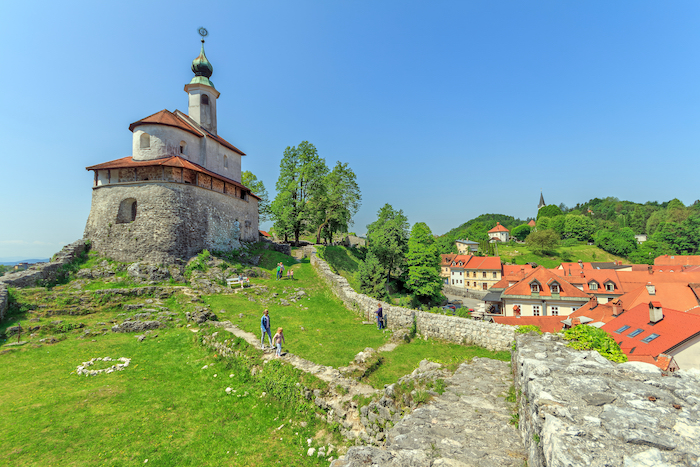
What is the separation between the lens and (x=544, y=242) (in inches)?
3780

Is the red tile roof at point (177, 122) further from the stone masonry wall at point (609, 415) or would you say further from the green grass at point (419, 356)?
the stone masonry wall at point (609, 415)

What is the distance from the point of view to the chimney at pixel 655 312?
1586 cm

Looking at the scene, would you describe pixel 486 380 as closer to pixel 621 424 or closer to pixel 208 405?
pixel 621 424

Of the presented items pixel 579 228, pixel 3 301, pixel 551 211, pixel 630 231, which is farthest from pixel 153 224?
pixel 551 211

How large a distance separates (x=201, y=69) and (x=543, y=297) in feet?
149

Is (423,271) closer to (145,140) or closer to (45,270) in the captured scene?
(145,140)

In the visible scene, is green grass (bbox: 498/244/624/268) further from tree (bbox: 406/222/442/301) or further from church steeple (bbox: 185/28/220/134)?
church steeple (bbox: 185/28/220/134)

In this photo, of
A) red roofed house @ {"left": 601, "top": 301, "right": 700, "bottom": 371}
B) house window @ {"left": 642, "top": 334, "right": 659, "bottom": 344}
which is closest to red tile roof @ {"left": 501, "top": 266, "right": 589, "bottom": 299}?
red roofed house @ {"left": 601, "top": 301, "right": 700, "bottom": 371}

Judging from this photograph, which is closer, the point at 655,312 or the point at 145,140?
Result: the point at 655,312

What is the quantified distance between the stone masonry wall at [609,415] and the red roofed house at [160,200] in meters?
25.5

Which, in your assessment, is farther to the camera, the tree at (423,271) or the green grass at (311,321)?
the tree at (423,271)

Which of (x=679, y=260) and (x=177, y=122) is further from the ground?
(x=177, y=122)

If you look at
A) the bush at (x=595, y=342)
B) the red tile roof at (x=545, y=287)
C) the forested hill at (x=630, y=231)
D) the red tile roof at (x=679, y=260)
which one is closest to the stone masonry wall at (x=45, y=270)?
the bush at (x=595, y=342)

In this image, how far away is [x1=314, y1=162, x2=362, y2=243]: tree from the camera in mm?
36219
